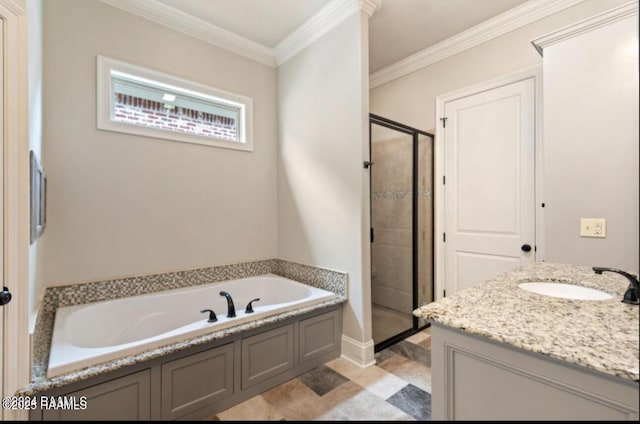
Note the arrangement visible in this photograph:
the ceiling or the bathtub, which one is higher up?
the ceiling

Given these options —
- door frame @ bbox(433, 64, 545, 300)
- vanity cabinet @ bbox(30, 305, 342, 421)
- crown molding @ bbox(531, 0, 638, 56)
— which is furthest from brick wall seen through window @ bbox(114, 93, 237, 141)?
crown molding @ bbox(531, 0, 638, 56)

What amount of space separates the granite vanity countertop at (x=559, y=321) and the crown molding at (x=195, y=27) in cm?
293

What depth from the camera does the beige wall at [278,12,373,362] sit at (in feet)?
7.82

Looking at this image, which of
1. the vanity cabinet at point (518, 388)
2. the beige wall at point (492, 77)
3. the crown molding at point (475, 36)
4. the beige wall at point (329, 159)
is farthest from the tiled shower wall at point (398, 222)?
the vanity cabinet at point (518, 388)

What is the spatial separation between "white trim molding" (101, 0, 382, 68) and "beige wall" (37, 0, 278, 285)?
0.07 m

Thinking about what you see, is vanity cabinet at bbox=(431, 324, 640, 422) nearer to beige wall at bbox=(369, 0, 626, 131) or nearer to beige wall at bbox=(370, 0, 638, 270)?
beige wall at bbox=(370, 0, 638, 270)

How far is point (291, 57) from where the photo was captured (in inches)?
120

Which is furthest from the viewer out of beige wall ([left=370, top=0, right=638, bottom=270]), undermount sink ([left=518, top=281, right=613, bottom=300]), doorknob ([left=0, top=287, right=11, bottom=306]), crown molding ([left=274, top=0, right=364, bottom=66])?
crown molding ([left=274, top=0, right=364, bottom=66])

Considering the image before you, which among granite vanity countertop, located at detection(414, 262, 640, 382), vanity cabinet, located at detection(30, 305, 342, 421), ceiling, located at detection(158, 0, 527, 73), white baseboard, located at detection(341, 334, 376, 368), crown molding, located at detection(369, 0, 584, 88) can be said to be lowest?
white baseboard, located at detection(341, 334, 376, 368)

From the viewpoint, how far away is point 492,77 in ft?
8.81

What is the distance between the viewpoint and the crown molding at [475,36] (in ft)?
7.80

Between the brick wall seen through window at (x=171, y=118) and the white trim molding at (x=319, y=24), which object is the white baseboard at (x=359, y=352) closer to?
the brick wall seen through window at (x=171, y=118)

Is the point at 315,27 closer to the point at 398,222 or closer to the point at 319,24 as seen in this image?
the point at 319,24

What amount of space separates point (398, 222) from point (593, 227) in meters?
1.67
